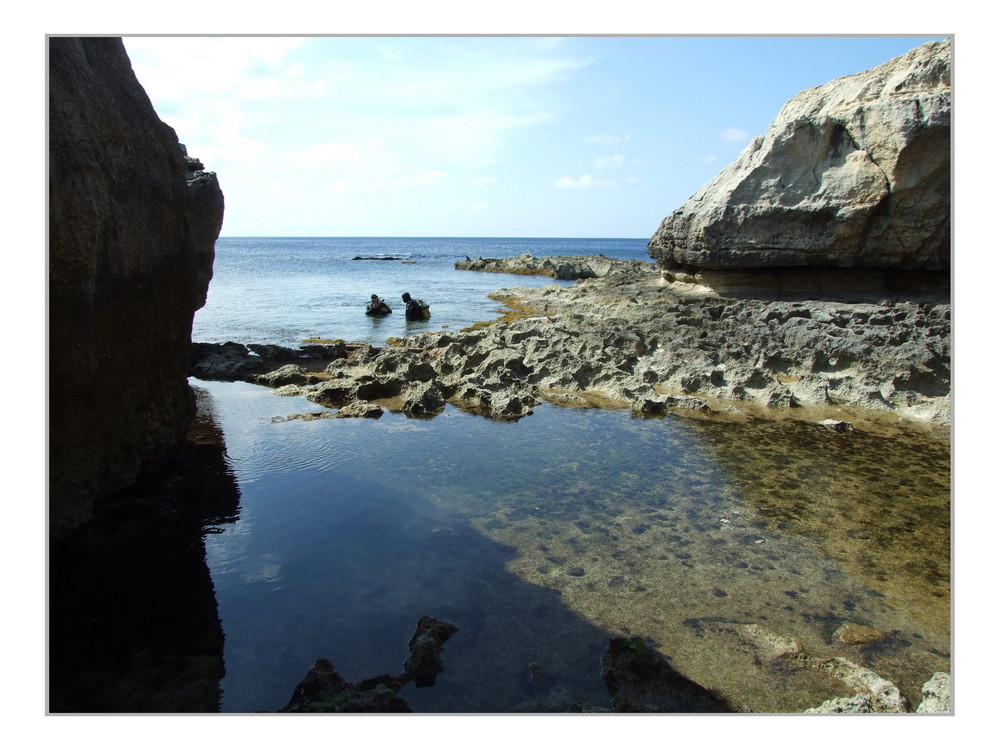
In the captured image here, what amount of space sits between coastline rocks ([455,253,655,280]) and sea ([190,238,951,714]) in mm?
26778

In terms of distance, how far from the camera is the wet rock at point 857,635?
4734 mm

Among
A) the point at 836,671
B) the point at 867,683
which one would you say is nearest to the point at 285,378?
the point at 836,671

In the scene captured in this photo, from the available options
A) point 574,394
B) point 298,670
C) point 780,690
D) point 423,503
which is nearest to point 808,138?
point 574,394

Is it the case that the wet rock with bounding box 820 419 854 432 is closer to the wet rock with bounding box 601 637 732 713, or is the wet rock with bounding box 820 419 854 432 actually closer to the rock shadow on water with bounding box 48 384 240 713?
the wet rock with bounding box 601 637 732 713

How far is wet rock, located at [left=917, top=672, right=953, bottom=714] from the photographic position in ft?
12.5

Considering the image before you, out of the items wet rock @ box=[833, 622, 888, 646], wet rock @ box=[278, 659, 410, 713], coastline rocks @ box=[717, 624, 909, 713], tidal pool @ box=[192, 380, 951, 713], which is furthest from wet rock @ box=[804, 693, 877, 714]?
wet rock @ box=[278, 659, 410, 713]

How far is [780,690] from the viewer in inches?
165

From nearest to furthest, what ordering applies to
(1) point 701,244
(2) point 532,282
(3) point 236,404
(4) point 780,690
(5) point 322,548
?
(4) point 780,690 → (5) point 322,548 → (3) point 236,404 → (1) point 701,244 → (2) point 532,282

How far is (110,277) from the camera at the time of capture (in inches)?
252

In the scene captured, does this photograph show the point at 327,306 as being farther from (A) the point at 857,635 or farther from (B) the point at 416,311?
(A) the point at 857,635

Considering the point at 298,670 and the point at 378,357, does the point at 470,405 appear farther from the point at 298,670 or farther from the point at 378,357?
the point at 298,670

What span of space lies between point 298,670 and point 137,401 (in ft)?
13.9

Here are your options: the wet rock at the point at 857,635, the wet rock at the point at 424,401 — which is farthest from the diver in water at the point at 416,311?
the wet rock at the point at 857,635

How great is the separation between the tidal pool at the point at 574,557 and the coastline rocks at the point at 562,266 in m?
27.1
